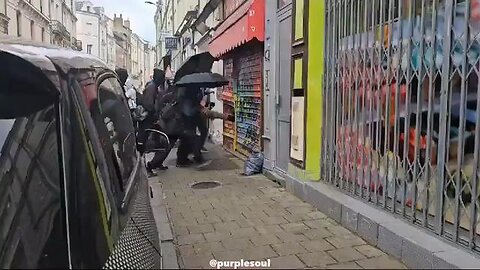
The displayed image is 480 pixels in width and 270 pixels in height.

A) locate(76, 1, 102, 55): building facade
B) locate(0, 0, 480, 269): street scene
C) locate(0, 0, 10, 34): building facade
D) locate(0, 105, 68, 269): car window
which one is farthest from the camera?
locate(76, 1, 102, 55): building facade

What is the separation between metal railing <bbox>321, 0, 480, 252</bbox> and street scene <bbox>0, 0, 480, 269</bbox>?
14 millimetres

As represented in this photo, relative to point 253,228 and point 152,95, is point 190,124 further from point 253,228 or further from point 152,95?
point 253,228

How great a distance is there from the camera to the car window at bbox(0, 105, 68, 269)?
63.2 inches

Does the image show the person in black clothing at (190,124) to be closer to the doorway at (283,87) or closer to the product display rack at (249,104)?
the product display rack at (249,104)

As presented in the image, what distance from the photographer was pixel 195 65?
9.71 m

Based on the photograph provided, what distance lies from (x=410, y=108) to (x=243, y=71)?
646 centimetres

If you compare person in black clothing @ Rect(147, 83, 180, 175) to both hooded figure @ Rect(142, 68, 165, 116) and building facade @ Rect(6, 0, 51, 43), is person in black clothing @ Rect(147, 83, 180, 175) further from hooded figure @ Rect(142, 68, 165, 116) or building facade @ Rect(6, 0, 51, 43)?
building facade @ Rect(6, 0, 51, 43)

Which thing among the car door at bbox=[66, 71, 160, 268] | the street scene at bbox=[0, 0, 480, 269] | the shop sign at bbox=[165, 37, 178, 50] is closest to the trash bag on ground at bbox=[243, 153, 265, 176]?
the street scene at bbox=[0, 0, 480, 269]

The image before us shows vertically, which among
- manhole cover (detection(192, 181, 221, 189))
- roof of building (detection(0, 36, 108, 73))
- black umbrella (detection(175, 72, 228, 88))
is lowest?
manhole cover (detection(192, 181, 221, 189))

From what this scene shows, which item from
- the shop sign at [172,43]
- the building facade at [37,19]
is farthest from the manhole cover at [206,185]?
the shop sign at [172,43]

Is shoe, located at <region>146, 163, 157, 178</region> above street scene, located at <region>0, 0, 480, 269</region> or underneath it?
underneath

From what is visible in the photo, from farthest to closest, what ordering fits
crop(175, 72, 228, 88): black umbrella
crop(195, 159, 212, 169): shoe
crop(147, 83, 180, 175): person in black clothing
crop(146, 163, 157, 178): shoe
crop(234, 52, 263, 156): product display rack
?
crop(195, 159, 212, 169): shoe < crop(234, 52, 263, 156): product display rack < crop(175, 72, 228, 88): black umbrella < crop(147, 83, 180, 175): person in black clothing < crop(146, 163, 157, 178): shoe

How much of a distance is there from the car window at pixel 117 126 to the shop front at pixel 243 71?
521 centimetres

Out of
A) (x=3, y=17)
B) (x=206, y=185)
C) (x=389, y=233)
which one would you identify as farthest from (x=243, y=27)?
(x=3, y=17)
